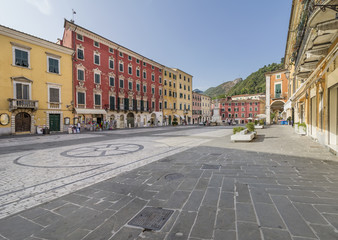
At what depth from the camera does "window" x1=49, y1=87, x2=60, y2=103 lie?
64.9 feet

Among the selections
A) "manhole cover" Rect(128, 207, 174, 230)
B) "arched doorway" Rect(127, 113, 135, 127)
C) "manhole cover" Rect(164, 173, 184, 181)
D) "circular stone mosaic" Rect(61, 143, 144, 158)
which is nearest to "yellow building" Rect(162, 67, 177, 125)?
"arched doorway" Rect(127, 113, 135, 127)

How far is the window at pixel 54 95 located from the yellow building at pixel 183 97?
28.2 metres

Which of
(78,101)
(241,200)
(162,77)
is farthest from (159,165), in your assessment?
(162,77)

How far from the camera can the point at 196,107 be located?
181 ft

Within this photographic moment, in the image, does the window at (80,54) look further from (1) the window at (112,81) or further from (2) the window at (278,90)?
(2) the window at (278,90)

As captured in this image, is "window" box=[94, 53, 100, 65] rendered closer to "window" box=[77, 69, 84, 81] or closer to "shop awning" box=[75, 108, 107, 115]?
"window" box=[77, 69, 84, 81]

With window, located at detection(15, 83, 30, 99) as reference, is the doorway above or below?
below

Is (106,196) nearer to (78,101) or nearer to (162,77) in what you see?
(78,101)

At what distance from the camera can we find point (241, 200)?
113 inches

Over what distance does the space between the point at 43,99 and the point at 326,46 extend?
24254 millimetres

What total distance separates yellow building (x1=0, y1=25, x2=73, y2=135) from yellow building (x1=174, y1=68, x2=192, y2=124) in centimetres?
2774

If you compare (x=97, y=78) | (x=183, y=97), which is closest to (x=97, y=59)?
(x=97, y=78)

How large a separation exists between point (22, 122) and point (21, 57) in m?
6.84

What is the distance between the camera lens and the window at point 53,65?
1970 centimetres
